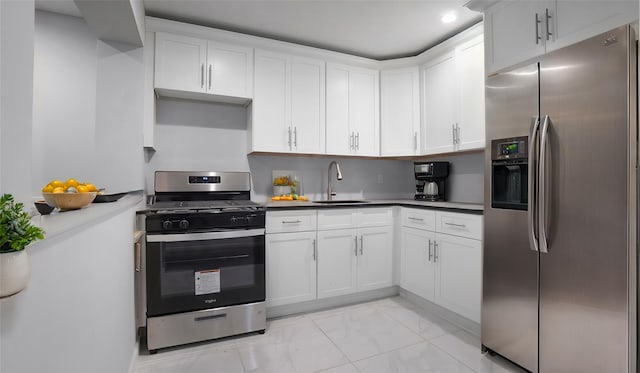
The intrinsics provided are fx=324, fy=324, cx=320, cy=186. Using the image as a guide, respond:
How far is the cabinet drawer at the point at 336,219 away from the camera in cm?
281

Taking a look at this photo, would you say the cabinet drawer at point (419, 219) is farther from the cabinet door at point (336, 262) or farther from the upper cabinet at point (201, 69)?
the upper cabinet at point (201, 69)

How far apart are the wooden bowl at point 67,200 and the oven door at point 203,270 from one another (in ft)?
3.45

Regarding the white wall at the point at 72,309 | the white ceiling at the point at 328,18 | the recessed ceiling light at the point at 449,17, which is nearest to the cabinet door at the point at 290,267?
the white wall at the point at 72,309

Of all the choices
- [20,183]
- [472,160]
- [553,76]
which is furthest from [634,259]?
[20,183]

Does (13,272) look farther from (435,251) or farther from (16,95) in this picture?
(435,251)

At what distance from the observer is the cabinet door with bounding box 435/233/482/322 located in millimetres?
2328

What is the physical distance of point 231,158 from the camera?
3.11 meters

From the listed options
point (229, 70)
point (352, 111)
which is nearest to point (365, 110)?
point (352, 111)

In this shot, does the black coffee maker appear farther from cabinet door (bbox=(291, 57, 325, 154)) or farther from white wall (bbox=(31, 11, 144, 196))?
white wall (bbox=(31, 11, 144, 196))

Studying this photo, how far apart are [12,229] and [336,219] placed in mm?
2448

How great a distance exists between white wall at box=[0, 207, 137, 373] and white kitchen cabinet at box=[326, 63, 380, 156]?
2066mm

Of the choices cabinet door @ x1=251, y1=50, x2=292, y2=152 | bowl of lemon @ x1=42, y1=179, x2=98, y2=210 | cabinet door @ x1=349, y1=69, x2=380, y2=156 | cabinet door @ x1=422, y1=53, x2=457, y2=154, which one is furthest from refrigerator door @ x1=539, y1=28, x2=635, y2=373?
bowl of lemon @ x1=42, y1=179, x2=98, y2=210

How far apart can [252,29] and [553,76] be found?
233 cm

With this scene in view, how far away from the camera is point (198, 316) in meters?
2.24
